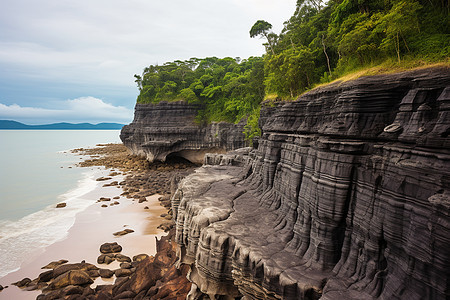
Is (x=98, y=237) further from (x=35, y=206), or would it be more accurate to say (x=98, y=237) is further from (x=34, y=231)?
(x=35, y=206)

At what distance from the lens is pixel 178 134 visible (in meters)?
46.8

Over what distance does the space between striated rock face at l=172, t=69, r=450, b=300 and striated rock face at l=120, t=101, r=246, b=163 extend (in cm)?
3189

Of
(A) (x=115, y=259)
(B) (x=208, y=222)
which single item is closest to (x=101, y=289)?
(A) (x=115, y=259)

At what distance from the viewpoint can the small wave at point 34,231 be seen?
2061cm

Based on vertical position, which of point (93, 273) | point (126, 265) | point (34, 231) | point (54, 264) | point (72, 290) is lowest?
point (34, 231)

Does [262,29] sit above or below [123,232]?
above

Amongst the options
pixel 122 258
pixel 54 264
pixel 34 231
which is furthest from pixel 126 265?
pixel 34 231

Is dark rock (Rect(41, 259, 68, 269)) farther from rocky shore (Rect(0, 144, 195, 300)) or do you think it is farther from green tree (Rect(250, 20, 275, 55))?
green tree (Rect(250, 20, 275, 55))

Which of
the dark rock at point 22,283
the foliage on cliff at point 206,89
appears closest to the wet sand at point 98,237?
the dark rock at point 22,283

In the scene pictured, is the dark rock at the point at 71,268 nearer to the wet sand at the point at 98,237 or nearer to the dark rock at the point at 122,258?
the wet sand at the point at 98,237

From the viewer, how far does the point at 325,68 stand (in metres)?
17.5

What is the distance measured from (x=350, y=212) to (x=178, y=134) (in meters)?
41.0

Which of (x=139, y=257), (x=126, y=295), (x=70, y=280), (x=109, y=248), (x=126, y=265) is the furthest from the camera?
(x=109, y=248)

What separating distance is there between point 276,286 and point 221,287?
323cm
